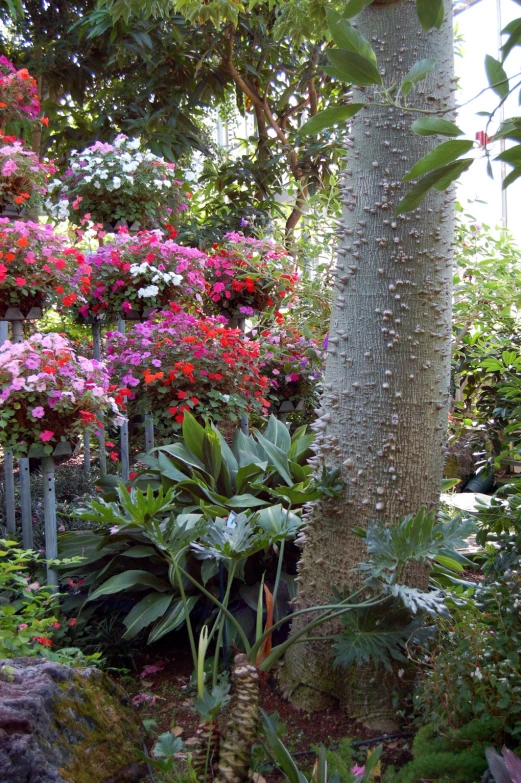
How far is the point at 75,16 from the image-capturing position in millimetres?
6016

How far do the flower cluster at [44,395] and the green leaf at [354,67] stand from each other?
197 centimetres

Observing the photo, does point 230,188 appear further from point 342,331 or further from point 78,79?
point 342,331

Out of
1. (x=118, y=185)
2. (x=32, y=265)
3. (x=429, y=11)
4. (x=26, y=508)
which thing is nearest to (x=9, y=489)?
(x=26, y=508)

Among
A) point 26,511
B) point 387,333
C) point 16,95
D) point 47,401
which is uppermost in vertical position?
point 16,95

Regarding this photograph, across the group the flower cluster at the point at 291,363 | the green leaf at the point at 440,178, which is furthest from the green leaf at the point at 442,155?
the flower cluster at the point at 291,363

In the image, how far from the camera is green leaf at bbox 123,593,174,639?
7.31 feet

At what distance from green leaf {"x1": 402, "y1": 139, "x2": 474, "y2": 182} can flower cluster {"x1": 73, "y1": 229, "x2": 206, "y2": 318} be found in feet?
9.79

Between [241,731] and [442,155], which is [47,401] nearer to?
[241,731]

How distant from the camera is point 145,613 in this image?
7.45 feet

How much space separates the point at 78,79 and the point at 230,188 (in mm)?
1698

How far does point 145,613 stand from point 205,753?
2.66ft

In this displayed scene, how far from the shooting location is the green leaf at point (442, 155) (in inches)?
23.8

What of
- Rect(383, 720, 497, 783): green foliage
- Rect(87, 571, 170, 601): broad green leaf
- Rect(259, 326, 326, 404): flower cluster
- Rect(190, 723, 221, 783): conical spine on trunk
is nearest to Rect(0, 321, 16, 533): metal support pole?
Rect(87, 571, 170, 601): broad green leaf

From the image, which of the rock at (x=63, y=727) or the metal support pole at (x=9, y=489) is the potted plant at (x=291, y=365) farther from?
the rock at (x=63, y=727)
